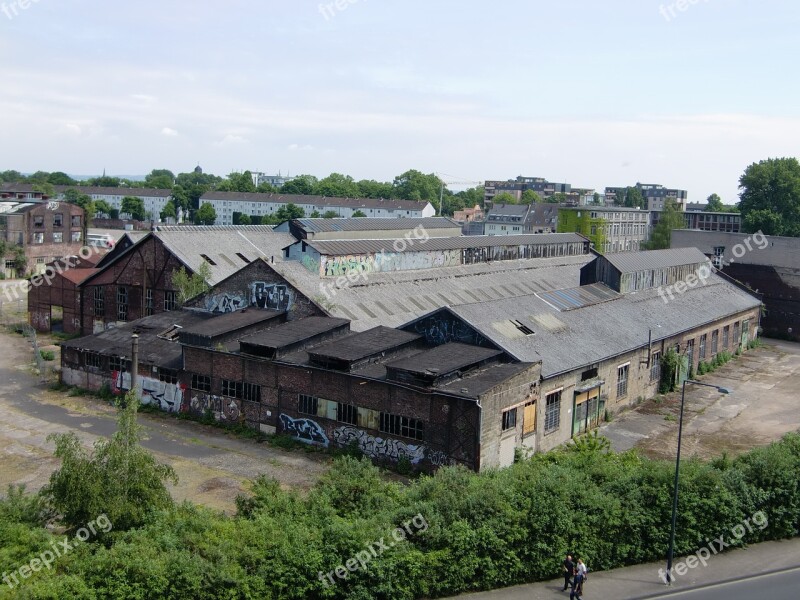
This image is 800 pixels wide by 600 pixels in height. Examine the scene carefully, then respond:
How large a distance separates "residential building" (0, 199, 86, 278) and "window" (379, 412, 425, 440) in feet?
209

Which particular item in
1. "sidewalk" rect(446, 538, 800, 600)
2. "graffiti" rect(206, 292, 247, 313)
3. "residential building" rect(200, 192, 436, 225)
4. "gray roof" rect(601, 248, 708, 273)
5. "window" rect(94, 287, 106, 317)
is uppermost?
"residential building" rect(200, 192, 436, 225)

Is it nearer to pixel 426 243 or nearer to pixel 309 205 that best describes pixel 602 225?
pixel 426 243

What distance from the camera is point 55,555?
20922 mm

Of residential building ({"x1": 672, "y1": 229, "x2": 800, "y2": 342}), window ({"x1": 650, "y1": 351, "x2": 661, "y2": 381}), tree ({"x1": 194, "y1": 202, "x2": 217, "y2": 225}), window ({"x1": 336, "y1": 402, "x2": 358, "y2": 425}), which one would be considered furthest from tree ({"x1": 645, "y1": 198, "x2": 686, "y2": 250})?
tree ({"x1": 194, "y1": 202, "x2": 217, "y2": 225})

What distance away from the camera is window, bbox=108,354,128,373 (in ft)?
141

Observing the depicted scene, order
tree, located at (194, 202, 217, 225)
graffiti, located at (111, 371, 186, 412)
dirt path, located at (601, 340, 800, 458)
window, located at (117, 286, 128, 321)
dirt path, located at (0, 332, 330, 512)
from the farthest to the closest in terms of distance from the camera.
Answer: tree, located at (194, 202, 217, 225), window, located at (117, 286, 128, 321), graffiti, located at (111, 371, 186, 412), dirt path, located at (601, 340, 800, 458), dirt path, located at (0, 332, 330, 512)

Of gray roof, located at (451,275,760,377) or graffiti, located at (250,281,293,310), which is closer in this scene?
gray roof, located at (451,275,760,377)

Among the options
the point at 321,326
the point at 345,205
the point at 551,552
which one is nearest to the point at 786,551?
the point at 551,552

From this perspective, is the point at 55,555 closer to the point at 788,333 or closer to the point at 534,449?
the point at 534,449

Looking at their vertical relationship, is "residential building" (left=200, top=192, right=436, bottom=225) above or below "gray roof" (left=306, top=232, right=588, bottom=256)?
above

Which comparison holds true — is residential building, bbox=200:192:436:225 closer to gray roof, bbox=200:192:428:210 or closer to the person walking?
gray roof, bbox=200:192:428:210

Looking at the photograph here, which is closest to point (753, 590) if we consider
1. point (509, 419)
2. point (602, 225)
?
point (509, 419)

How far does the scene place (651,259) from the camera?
6159cm

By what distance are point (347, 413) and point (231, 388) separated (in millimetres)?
7167
